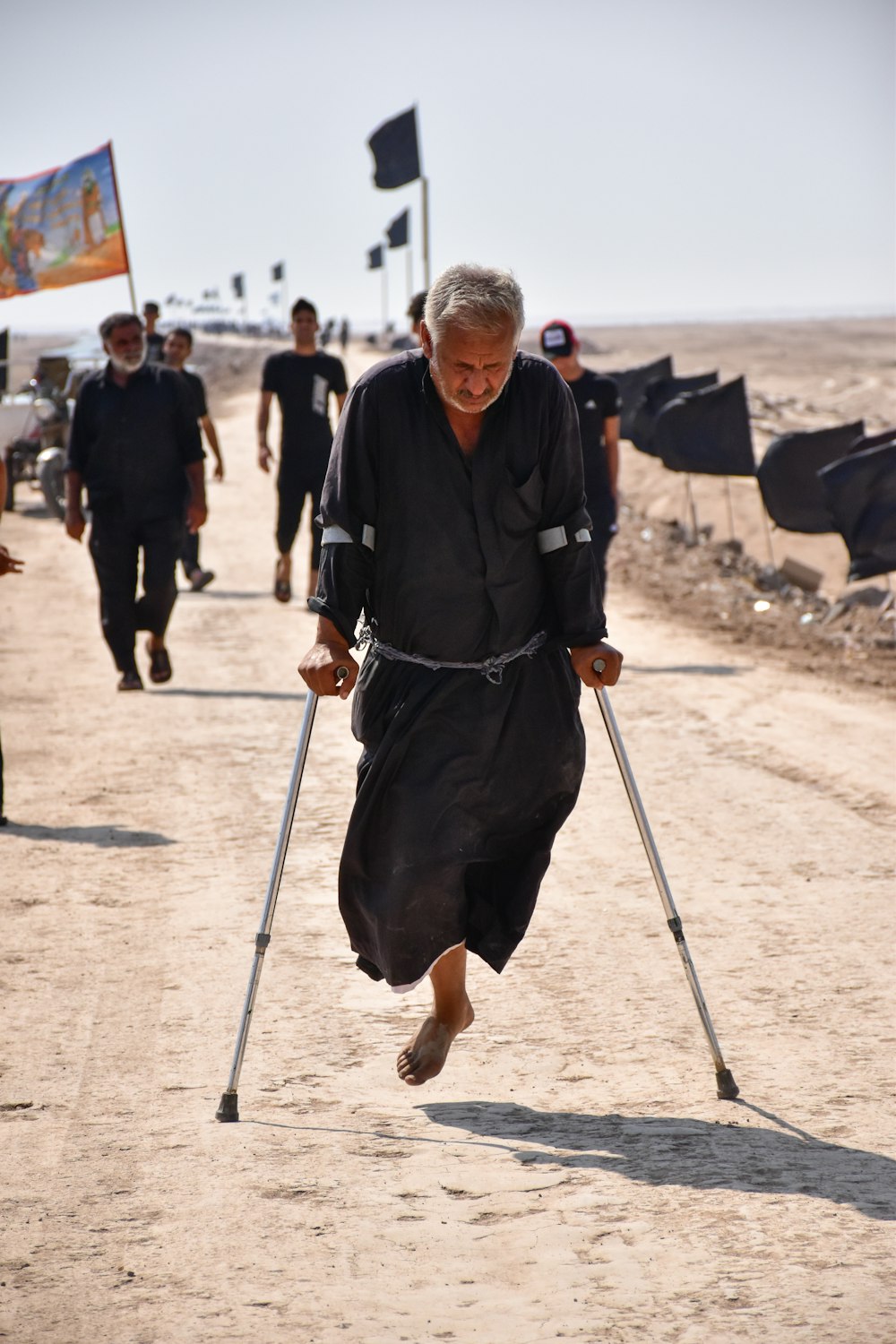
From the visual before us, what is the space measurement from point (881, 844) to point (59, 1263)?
4.03 meters

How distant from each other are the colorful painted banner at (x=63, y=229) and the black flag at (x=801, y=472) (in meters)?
6.11

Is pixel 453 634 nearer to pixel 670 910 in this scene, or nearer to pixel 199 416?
pixel 670 910

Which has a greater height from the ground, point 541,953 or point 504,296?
point 504,296

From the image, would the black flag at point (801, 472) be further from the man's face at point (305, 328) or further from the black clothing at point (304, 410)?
the man's face at point (305, 328)

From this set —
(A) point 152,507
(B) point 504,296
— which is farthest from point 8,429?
(B) point 504,296

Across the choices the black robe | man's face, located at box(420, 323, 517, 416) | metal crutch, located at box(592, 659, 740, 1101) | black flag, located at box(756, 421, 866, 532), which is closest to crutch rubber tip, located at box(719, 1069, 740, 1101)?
metal crutch, located at box(592, 659, 740, 1101)

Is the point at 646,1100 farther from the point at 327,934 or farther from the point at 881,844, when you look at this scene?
the point at 881,844

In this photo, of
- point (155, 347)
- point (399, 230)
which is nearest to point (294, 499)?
point (155, 347)

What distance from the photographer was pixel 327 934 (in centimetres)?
546

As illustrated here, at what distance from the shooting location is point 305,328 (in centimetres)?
1129

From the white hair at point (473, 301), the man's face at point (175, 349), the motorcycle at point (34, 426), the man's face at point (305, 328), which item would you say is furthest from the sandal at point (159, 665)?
the motorcycle at point (34, 426)

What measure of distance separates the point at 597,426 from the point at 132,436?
269 cm

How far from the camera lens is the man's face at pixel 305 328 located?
11.2m

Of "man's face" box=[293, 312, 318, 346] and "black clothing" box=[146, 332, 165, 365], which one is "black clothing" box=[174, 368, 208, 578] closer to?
"black clothing" box=[146, 332, 165, 365]
